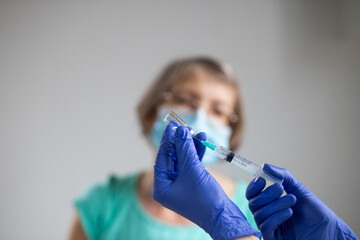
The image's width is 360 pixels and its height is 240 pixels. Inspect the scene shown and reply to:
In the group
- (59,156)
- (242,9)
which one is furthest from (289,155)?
(59,156)

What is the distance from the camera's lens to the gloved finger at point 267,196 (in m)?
0.67

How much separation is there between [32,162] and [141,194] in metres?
0.91

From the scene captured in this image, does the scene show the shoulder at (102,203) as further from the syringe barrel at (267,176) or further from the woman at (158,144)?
the syringe barrel at (267,176)

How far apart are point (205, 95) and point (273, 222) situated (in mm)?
650

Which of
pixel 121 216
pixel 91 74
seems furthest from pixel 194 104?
pixel 91 74

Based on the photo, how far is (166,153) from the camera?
72 cm

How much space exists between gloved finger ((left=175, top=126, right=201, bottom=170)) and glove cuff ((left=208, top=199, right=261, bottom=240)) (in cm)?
13

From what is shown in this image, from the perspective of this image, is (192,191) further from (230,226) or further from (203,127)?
(203,127)

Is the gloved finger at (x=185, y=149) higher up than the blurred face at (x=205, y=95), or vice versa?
the blurred face at (x=205, y=95)

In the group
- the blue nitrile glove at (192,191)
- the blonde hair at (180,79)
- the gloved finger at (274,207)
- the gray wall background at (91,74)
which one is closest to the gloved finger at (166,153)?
the blue nitrile glove at (192,191)

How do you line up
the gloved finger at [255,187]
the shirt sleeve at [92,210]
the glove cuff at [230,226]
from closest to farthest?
the glove cuff at [230,226], the gloved finger at [255,187], the shirt sleeve at [92,210]

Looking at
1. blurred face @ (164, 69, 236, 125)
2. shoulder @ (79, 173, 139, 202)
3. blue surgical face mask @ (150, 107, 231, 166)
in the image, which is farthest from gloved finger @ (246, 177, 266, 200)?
shoulder @ (79, 173, 139, 202)

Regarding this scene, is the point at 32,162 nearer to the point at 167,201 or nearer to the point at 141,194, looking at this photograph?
the point at 141,194

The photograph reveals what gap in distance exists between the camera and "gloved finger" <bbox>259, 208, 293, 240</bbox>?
0.66 m
